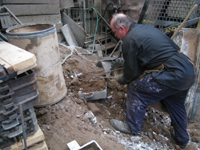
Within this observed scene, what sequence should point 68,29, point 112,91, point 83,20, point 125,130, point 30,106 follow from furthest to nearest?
point 83,20 < point 68,29 < point 112,91 < point 125,130 < point 30,106

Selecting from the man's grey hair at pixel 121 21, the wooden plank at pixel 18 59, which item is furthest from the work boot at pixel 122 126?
the wooden plank at pixel 18 59

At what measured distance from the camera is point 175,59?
234cm

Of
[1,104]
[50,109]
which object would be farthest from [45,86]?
[1,104]

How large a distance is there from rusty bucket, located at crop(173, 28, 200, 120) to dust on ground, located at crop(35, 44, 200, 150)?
0.49 meters

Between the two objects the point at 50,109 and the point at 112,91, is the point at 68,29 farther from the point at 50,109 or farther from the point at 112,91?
the point at 50,109

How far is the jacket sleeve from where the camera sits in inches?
92.5

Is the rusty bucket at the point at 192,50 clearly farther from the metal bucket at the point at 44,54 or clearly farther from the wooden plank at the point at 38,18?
the wooden plank at the point at 38,18

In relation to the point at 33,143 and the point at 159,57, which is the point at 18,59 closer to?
the point at 33,143

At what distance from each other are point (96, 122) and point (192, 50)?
246cm

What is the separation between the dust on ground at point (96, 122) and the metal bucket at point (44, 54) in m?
0.25

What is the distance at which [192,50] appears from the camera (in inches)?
128

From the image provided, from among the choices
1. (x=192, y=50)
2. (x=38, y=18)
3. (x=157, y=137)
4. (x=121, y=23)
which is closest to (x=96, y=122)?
(x=157, y=137)

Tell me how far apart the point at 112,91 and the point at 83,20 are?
13.8 ft

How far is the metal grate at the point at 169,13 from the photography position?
148 inches
